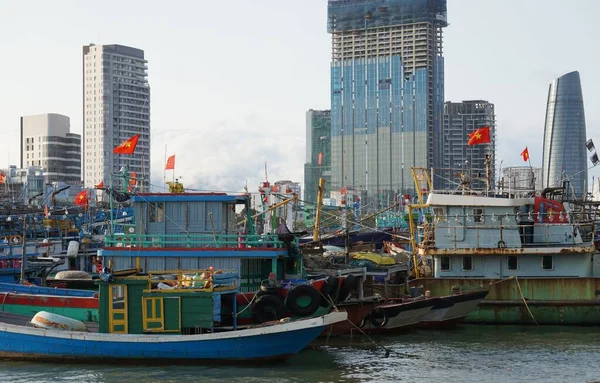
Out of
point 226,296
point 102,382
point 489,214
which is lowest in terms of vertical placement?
point 102,382

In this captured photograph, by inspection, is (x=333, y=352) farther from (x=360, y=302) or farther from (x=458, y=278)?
(x=458, y=278)

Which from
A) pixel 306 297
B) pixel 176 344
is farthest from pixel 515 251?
pixel 176 344

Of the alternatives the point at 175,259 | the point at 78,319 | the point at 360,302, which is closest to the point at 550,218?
the point at 360,302

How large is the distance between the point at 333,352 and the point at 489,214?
36.1ft

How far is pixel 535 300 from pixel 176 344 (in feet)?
55.3

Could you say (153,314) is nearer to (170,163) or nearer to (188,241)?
(188,241)

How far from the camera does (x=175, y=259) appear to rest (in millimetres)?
33656

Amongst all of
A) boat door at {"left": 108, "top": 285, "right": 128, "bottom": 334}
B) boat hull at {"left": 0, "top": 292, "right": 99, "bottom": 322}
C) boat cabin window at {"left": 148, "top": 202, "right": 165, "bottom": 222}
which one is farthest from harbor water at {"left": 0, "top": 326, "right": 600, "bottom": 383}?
boat cabin window at {"left": 148, "top": 202, "right": 165, "bottom": 222}

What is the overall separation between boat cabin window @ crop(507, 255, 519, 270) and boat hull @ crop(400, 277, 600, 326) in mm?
611

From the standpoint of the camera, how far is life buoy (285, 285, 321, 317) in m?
31.2

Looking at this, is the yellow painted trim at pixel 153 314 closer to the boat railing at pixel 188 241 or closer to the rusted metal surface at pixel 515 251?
the boat railing at pixel 188 241

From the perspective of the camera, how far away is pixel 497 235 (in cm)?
4012

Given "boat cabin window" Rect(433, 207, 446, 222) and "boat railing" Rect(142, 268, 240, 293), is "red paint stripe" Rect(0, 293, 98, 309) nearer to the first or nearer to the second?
"boat railing" Rect(142, 268, 240, 293)

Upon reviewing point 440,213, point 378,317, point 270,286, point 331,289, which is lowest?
point 378,317
